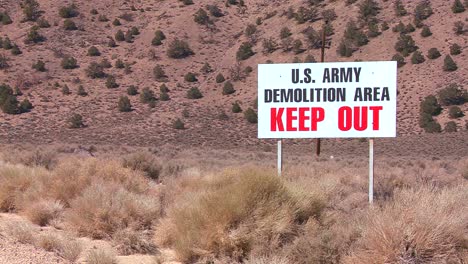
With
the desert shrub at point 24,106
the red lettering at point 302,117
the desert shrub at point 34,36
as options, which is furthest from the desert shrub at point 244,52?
the red lettering at point 302,117

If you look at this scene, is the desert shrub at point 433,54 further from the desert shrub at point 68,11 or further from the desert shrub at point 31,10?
the desert shrub at point 31,10

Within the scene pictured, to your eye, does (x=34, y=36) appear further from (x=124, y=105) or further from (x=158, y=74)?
(x=124, y=105)

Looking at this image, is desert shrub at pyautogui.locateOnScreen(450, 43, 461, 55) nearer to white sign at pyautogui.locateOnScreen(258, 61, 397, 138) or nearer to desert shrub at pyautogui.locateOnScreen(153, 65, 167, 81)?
desert shrub at pyautogui.locateOnScreen(153, 65, 167, 81)

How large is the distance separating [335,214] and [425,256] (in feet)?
11.6

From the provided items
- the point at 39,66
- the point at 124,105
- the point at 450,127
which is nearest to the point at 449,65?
the point at 450,127

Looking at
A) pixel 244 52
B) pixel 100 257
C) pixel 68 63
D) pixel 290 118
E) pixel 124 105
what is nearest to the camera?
pixel 100 257

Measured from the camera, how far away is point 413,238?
812 centimetres

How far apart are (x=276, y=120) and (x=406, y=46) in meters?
42.7

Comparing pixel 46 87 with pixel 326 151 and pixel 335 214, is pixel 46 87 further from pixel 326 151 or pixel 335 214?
pixel 335 214

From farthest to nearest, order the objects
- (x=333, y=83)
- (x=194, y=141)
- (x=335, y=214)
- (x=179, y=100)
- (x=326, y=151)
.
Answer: (x=179, y=100), (x=194, y=141), (x=326, y=151), (x=333, y=83), (x=335, y=214)

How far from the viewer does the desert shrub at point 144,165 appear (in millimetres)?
22062

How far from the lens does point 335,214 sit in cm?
1159

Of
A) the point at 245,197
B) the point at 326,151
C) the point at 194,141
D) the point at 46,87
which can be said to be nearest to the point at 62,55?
the point at 46,87

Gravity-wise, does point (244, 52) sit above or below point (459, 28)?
below
